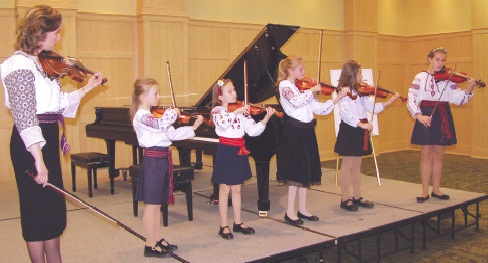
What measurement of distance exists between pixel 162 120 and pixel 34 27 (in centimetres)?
111

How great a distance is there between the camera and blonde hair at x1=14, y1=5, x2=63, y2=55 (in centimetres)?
242

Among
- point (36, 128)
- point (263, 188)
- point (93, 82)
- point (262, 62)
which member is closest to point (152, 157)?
point (93, 82)

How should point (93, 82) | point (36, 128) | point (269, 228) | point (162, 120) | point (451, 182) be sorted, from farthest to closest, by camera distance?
point (451, 182), point (269, 228), point (162, 120), point (93, 82), point (36, 128)

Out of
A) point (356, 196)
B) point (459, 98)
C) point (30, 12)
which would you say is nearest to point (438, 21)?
point (459, 98)

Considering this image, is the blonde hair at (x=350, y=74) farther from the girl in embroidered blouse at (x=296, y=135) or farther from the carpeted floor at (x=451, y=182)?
the carpeted floor at (x=451, y=182)

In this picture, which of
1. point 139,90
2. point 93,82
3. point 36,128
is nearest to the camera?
point 36,128

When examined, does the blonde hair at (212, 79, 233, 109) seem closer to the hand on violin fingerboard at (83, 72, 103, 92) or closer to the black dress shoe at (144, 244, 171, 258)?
the black dress shoe at (144, 244, 171, 258)

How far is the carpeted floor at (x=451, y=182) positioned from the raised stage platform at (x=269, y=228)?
0.11 meters

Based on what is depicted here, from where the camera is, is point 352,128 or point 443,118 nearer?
point 352,128

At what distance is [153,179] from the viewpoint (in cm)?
357

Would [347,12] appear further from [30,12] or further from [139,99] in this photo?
[30,12]

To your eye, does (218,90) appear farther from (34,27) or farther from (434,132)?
(434,132)

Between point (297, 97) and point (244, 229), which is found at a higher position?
point (297, 97)

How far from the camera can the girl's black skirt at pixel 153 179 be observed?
355 cm
